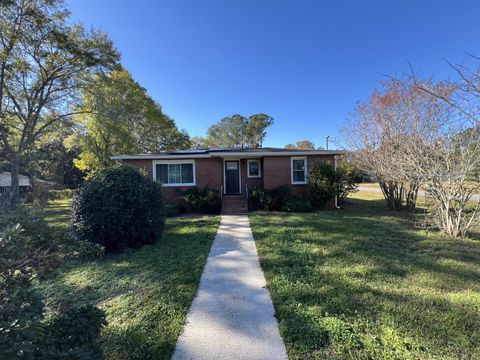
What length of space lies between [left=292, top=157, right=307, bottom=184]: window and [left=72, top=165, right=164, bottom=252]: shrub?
746 centimetres

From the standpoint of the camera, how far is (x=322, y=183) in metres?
10.5

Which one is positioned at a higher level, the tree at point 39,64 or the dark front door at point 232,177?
the tree at point 39,64

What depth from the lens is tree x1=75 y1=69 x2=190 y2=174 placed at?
15.4 metres

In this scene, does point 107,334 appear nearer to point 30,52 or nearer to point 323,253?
point 323,253

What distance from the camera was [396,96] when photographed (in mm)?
11086

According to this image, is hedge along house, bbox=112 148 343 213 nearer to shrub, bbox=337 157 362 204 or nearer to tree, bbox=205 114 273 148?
shrub, bbox=337 157 362 204

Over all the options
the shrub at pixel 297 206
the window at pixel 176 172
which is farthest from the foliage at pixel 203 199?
the shrub at pixel 297 206

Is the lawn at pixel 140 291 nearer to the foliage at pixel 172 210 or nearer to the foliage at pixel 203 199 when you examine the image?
the foliage at pixel 172 210

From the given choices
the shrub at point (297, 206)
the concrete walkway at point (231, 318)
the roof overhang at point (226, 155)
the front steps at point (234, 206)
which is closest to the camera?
the concrete walkway at point (231, 318)

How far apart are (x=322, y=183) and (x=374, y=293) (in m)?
7.42

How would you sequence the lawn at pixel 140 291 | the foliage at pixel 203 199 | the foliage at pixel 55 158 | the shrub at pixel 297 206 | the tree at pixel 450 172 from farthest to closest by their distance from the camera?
the foliage at pixel 55 158, the foliage at pixel 203 199, the shrub at pixel 297 206, the tree at pixel 450 172, the lawn at pixel 140 291

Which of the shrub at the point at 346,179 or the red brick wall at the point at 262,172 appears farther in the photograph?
the red brick wall at the point at 262,172

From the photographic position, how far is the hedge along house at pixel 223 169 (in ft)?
38.3

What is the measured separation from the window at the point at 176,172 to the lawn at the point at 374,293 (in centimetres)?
658
